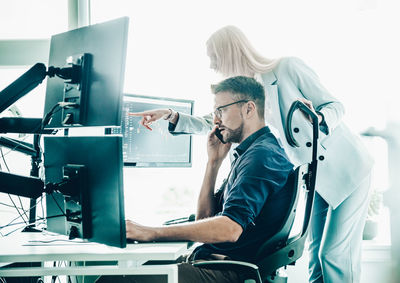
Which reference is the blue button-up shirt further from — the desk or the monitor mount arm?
the monitor mount arm

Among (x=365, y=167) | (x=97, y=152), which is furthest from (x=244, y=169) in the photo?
(x=365, y=167)

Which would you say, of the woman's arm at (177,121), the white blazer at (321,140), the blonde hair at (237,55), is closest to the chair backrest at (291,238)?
the white blazer at (321,140)

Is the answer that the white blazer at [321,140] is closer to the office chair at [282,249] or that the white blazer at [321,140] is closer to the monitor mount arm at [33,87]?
the office chair at [282,249]

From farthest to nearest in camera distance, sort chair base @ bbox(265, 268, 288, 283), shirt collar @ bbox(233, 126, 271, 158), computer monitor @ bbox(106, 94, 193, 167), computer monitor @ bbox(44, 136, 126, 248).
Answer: computer monitor @ bbox(106, 94, 193, 167)
shirt collar @ bbox(233, 126, 271, 158)
chair base @ bbox(265, 268, 288, 283)
computer monitor @ bbox(44, 136, 126, 248)

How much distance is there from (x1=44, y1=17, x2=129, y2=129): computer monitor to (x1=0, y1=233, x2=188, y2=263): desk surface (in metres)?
0.37

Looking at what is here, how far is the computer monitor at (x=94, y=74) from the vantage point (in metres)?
0.99

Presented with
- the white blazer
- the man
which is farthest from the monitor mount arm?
the white blazer

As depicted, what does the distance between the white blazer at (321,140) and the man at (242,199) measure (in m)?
0.26

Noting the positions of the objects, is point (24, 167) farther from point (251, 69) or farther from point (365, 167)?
point (365, 167)

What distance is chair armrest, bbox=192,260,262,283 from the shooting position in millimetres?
1030

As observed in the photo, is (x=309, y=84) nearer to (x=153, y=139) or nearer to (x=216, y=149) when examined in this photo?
(x=216, y=149)

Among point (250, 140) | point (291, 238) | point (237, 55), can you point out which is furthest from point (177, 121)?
point (291, 238)

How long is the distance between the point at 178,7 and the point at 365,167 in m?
1.53

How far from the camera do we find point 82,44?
3.65 feet
